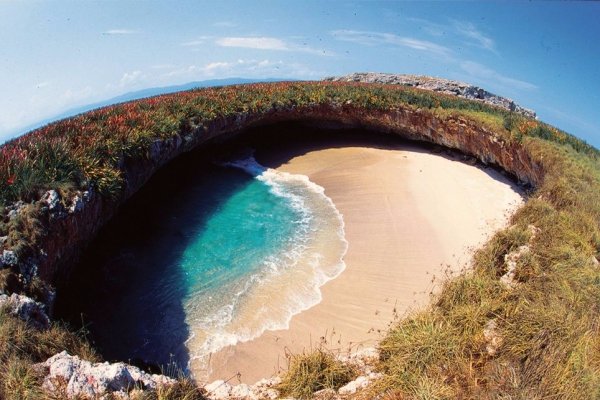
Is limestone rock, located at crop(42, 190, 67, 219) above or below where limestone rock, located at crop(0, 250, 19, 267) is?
above

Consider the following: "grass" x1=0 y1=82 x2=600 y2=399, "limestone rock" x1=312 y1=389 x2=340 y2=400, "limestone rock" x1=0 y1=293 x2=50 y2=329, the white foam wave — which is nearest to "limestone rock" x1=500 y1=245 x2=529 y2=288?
"grass" x1=0 y1=82 x2=600 y2=399

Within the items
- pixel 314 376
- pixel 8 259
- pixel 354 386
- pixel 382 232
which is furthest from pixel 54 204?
pixel 382 232

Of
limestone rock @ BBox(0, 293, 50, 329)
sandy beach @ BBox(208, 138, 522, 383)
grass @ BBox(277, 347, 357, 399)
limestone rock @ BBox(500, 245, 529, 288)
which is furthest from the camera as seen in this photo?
sandy beach @ BBox(208, 138, 522, 383)

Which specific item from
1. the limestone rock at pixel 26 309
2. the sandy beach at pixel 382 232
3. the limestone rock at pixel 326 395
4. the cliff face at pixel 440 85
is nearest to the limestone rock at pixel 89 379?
the limestone rock at pixel 26 309

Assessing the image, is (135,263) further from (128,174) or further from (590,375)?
(590,375)

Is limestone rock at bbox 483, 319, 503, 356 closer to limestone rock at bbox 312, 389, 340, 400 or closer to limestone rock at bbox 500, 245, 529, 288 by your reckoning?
limestone rock at bbox 500, 245, 529, 288

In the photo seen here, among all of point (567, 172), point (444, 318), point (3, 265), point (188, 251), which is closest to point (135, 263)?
point (188, 251)
